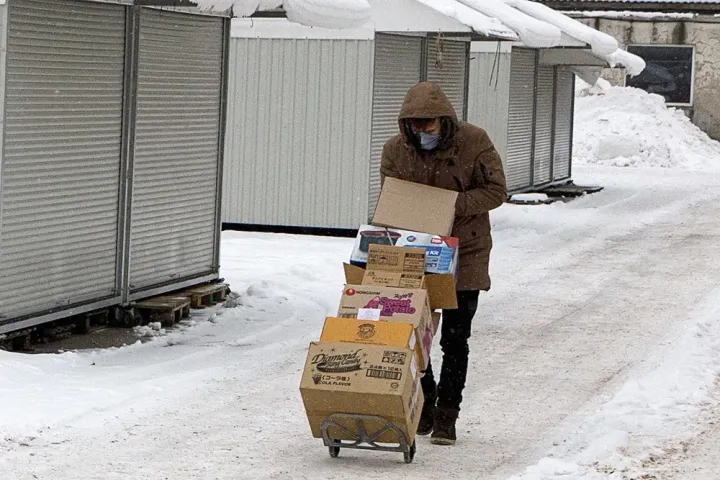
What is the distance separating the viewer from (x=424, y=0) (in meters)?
16.8

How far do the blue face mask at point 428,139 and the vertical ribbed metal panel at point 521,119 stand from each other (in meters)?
15.9

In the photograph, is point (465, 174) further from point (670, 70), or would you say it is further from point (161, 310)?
point (670, 70)

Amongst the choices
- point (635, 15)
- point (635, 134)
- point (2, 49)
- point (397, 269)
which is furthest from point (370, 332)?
point (635, 15)

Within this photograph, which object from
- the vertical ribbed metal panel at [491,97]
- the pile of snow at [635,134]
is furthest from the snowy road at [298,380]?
the pile of snow at [635,134]

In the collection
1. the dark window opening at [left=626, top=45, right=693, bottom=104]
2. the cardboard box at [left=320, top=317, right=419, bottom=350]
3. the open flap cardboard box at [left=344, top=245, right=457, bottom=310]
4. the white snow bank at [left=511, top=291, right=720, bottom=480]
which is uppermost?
the dark window opening at [left=626, top=45, right=693, bottom=104]

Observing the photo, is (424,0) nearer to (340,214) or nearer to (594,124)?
(340,214)

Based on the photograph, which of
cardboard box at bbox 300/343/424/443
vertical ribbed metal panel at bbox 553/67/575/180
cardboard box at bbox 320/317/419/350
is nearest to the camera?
cardboard box at bbox 300/343/424/443

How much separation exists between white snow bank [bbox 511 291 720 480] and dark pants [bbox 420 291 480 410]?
621mm

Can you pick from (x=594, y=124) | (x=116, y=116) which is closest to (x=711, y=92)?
(x=594, y=124)

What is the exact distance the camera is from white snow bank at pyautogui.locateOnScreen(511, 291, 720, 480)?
7.04 m

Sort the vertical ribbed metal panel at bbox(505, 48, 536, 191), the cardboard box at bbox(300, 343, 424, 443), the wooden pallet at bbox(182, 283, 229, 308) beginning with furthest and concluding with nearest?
the vertical ribbed metal panel at bbox(505, 48, 536, 191)
the wooden pallet at bbox(182, 283, 229, 308)
the cardboard box at bbox(300, 343, 424, 443)

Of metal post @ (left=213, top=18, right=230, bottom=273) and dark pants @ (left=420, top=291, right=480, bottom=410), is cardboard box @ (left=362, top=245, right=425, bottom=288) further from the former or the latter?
metal post @ (left=213, top=18, right=230, bottom=273)

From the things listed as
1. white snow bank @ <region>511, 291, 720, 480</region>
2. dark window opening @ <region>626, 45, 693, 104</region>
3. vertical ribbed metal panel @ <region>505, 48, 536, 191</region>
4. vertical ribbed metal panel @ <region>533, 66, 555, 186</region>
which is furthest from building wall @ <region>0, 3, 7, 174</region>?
dark window opening @ <region>626, 45, 693, 104</region>

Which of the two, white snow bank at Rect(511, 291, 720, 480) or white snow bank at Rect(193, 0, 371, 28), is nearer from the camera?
white snow bank at Rect(511, 291, 720, 480)
